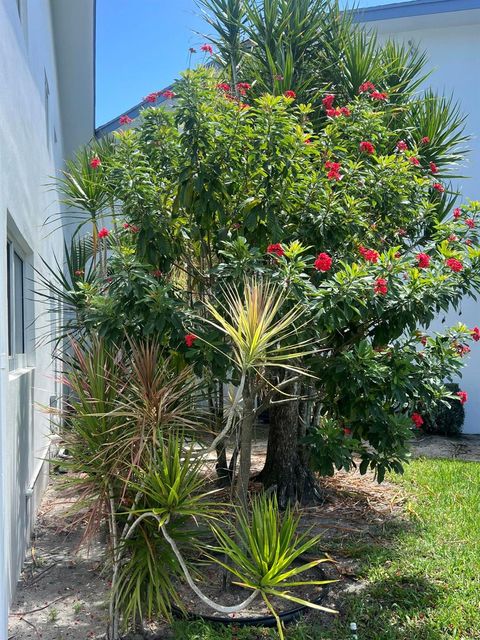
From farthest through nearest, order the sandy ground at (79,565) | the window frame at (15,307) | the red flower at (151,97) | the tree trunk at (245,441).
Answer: the red flower at (151,97) < the window frame at (15,307) < the tree trunk at (245,441) < the sandy ground at (79,565)

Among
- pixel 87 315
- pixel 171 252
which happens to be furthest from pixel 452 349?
pixel 87 315

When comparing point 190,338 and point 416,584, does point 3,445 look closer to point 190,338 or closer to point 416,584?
point 190,338

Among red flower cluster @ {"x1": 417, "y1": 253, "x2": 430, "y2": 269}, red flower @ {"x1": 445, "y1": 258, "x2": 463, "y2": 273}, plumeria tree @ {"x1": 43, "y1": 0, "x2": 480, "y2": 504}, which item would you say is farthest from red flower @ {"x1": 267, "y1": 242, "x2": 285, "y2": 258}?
red flower @ {"x1": 445, "y1": 258, "x2": 463, "y2": 273}

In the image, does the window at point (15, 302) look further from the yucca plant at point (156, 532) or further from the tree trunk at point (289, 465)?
the tree trunk at point (289, 465)

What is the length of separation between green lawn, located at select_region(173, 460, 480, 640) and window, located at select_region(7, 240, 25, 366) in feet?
8.79

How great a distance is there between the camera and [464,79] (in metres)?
12.1

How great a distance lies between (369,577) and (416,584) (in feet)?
1.22

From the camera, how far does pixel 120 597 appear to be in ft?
13.7

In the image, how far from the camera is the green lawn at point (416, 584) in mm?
4388

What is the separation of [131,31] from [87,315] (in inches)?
546

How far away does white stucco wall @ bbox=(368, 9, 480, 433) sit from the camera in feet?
Answer: 39.4

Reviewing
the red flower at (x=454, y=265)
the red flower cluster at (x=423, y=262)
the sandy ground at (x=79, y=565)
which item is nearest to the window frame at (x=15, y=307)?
the sandy ground at (x=79, y=565)

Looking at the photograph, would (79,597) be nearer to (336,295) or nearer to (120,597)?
(120,597)

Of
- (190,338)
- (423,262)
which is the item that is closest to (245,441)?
(190,338)
